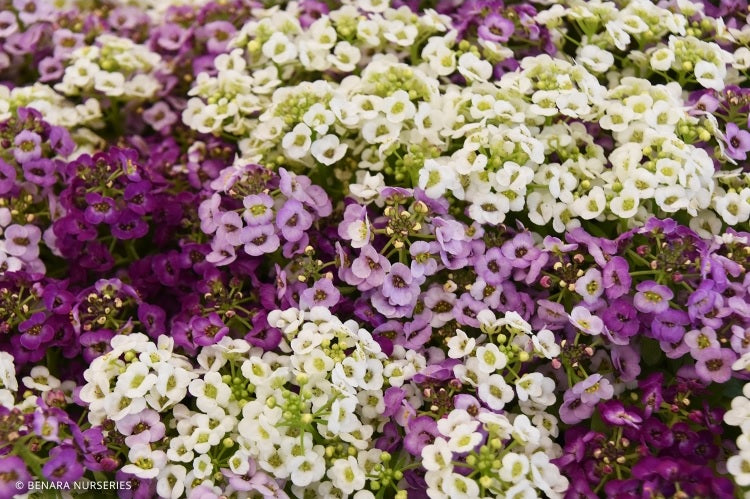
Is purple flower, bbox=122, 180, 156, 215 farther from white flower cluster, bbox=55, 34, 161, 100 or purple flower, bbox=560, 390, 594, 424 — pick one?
purple flower, bbox=560, 390, 594, 424

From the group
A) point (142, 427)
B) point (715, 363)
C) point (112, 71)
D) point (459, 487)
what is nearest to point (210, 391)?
point (142, 427)

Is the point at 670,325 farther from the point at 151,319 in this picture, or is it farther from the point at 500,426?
the point at 151,319

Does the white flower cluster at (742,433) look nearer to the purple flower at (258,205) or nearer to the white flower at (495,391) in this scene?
the white flower at (495,391)

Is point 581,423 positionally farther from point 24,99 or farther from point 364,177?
point 24,99

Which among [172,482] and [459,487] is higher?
[459,487]

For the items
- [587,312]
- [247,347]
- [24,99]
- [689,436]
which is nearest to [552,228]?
[587,312]

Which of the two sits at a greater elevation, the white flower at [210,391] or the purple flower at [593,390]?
the purple flower at [593,390]

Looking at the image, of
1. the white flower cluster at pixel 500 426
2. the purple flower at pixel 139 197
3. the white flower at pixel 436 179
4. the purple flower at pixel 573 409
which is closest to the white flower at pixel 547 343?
the white flower cluster at pixel 500 426
